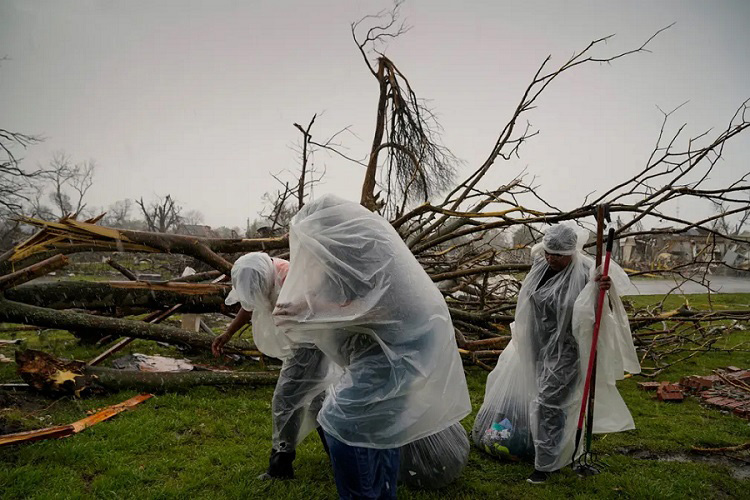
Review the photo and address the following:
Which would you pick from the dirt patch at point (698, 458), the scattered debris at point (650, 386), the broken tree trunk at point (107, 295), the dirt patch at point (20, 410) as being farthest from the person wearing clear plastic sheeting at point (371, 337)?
the scattered debris at point (650, 386)

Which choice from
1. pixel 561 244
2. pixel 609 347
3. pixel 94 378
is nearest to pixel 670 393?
pixel 609 347

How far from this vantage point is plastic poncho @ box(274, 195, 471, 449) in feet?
6.53

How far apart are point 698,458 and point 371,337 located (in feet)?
9.71

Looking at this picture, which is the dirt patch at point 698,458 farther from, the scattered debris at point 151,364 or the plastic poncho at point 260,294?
the scattered debris at point 151,364

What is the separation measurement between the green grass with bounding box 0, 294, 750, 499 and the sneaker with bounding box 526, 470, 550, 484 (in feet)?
0.13

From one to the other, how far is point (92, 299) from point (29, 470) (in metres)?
2.07

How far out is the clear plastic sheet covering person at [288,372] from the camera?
268 cm

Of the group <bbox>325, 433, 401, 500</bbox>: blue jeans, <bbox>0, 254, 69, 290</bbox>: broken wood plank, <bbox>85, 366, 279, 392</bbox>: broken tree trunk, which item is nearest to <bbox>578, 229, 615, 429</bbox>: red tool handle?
<bbox>325, 433, 401, 500</bbox>: blue jeans

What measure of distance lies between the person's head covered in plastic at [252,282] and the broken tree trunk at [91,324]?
2.17 metres

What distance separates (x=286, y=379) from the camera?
108 inches

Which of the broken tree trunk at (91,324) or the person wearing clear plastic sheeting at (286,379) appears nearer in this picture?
the person wearing clear plastic sheeting at (286,379)

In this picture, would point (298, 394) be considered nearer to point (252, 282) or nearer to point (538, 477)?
point (252, 282)

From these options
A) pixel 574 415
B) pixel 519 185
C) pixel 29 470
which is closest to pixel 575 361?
pixel 574 415

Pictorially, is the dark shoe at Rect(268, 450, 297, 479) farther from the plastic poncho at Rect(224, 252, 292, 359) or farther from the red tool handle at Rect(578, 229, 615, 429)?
the red tool handle at Rect(578, 229, 615, 429)
